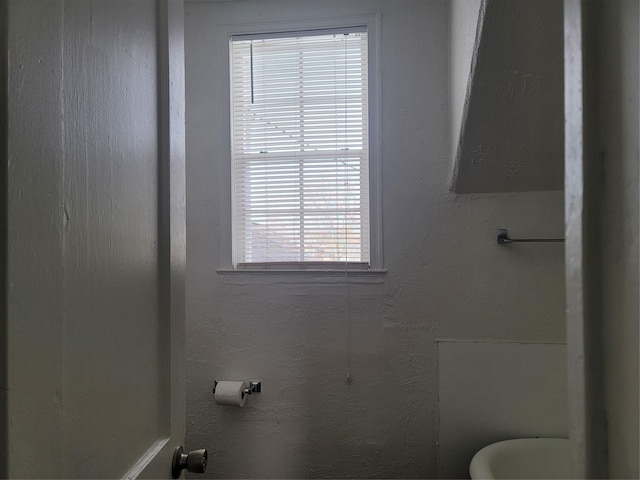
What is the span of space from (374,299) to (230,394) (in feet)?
2.34

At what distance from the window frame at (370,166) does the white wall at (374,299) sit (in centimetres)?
3

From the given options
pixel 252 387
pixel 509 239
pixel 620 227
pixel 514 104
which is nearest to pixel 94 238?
pixel 620 227

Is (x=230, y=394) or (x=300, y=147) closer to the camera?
(x=230, y=394)

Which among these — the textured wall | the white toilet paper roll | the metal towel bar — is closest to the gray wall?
the textured wall

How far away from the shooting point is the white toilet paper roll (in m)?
1.79

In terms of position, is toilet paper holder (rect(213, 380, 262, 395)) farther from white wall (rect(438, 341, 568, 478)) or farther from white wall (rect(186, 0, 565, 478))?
white wall (rect(438, 341, 568, 478))

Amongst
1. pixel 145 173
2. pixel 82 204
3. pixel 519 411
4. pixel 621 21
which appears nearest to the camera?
pixel 621 21

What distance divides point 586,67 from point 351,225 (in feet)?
5.03

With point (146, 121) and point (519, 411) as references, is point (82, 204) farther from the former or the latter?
point (519, 411)

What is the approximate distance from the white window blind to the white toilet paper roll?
523mm

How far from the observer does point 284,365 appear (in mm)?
1882

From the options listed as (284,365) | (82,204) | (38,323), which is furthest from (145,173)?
(284,365)

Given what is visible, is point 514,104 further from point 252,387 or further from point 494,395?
point 252,387

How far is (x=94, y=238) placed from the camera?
A: 0.62m
